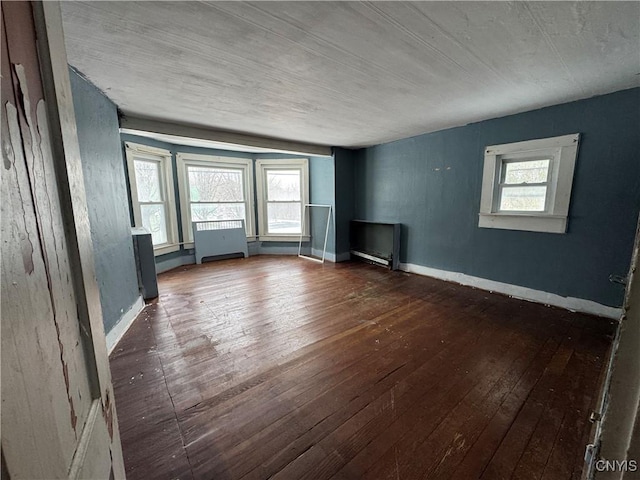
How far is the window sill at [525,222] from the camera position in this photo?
2.72 meters

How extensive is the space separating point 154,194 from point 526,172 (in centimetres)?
546

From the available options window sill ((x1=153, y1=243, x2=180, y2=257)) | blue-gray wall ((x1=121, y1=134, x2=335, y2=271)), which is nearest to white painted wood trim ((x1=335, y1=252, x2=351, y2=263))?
blue-gray wall ((x1=121, y1=134, x2=335, y2=271))

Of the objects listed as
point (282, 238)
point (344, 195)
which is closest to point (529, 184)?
point (344, 195)

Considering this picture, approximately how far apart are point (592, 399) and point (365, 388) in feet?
4.43

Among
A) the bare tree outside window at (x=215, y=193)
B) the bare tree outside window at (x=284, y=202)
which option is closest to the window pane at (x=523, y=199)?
the bare tree outside window at (x=284, y=202)

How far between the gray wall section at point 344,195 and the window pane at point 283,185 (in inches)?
42.6

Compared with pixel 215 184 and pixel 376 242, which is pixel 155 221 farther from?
pixel 376 242

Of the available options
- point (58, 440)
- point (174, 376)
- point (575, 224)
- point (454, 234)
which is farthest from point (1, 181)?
point (454, 234)

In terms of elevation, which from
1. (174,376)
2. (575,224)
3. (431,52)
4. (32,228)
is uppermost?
(431,52)

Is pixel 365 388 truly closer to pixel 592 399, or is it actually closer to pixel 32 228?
pixel 592 399

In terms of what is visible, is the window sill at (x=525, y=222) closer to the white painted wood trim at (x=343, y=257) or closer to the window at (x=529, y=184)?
the window at (x=529, y=184)

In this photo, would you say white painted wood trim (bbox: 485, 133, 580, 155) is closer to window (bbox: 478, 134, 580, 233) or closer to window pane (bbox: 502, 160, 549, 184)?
window (bbox: 478, 134, 580, 233)

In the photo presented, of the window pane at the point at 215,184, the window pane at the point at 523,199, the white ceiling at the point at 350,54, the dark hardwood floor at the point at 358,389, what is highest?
the white ceiling at the point at 350,54

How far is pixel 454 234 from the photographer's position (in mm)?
3643
